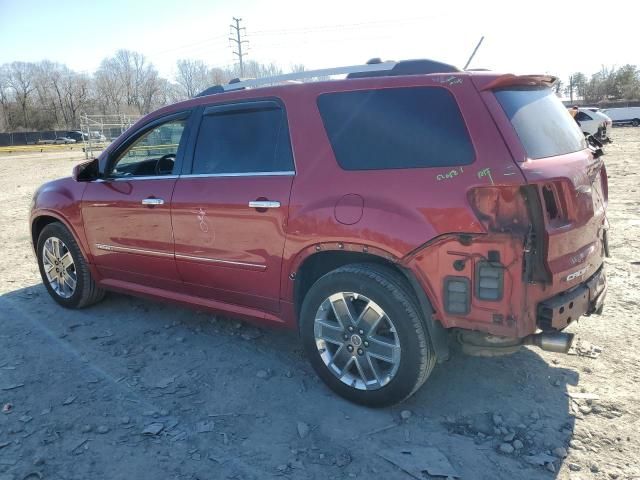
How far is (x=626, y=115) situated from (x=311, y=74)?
4790cm

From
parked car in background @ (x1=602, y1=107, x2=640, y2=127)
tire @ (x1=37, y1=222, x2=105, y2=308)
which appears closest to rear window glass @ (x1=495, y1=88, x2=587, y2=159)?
tire @ (x1=37, y1=222, x2=105, y2=308)

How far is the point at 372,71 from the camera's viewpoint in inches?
127

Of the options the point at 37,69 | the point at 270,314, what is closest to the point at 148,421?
the point at 270,314

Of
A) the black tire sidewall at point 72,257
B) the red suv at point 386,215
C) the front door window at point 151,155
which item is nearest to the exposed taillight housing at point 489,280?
the red suv at point 386,215

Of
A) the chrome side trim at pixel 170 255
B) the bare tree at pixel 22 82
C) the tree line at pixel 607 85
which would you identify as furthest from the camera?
the bare tree at pixel 22 82

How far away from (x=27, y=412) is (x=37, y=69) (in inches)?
4222

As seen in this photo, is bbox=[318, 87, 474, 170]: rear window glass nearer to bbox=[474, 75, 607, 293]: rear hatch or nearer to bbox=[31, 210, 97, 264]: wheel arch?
bbox=[474, 75, 607, 293]: rear hatch

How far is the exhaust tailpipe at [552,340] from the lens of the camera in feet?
9.04

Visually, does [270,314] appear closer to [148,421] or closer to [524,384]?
[148,421]

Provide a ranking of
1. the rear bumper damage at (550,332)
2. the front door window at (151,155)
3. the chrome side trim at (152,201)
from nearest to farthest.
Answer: the rear bumper damage at (550,332) < the chrome side trim at (152,201) < the front door window at (151,155)

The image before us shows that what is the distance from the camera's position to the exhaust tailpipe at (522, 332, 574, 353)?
2.75 meters

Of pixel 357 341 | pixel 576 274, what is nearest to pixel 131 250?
pixel 357 341

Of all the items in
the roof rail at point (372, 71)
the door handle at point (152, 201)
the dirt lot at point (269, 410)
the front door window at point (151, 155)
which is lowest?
the dirt lot at point (269, 410)

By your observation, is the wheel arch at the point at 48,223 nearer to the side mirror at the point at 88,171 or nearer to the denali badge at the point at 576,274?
the side mirror at the point at 88,171
